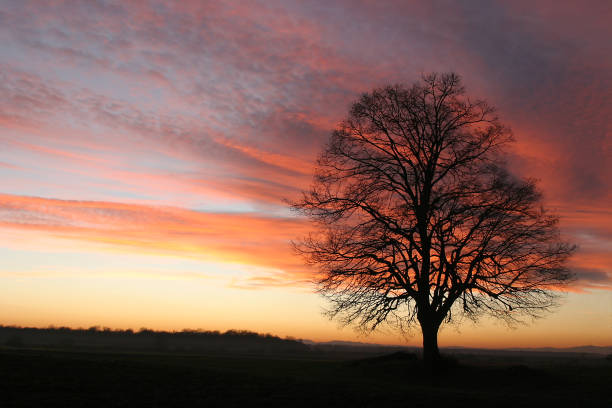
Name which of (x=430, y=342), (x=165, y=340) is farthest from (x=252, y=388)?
(x=165, y=340)

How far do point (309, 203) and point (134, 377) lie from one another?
12.3m

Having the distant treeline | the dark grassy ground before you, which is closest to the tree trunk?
the dark grassy ground

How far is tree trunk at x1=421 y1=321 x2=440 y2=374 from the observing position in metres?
26.7

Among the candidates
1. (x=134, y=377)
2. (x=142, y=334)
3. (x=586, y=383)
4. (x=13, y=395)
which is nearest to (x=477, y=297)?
(x=586, y=383)

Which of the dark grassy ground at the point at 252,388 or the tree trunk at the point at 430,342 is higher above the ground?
the tree trunk at the point at 430,342

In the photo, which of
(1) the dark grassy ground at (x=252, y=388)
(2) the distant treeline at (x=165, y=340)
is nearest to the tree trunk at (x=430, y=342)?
(1) the dark grassy ground at (x=252, y=388)

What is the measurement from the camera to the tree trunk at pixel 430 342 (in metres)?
26.7

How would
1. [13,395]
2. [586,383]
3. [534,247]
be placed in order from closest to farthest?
[13,395]
[586,383]
[534,247]

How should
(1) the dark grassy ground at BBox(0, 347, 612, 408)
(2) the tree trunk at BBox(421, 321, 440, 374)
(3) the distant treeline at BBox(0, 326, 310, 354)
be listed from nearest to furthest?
(1) the dark grassy ground at BBox(0, 347, 612, 408)
(2) the tree trunk at BBox(421, 321, 440, 374)
(3) the distant treeline at BBox(0, 326, 310, 354)

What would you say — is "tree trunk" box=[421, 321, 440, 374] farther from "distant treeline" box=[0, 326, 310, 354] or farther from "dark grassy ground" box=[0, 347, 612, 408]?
"distant treeline" box=[0, 326, 310, 354]

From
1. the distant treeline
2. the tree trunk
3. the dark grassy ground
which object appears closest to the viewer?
the dark grassy ground

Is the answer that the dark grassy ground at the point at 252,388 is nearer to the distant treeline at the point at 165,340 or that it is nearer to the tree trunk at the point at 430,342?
the tree trunk at the point at 430,342

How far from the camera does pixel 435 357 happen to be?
26719mm

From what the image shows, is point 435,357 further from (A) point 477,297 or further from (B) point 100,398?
(B) point 100,398
